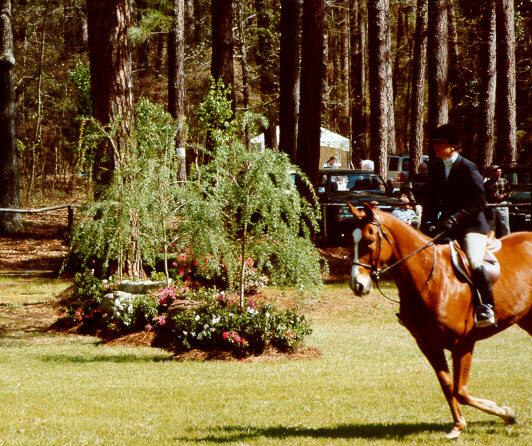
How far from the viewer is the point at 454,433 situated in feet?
30.6

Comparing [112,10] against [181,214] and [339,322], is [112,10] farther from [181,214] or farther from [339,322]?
[339,322]

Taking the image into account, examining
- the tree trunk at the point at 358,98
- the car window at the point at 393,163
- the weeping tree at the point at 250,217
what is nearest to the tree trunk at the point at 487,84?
the tree trunk at the point at 358,98

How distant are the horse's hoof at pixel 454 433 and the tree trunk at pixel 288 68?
20929 millimetres

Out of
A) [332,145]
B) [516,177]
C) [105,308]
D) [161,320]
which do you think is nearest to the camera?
[161,320]

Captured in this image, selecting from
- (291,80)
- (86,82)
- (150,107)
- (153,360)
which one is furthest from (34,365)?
(86,82)

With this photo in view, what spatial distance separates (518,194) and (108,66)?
15.3m

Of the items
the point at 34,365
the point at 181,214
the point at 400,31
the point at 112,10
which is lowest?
the point at 34,365

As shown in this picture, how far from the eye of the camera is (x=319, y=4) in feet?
85.1

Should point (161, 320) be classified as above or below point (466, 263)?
below

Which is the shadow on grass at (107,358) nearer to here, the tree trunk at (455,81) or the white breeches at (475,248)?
the white breeches at (475,248)

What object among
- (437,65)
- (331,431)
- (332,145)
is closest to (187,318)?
(331,431)

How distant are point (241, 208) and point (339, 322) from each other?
210 inches

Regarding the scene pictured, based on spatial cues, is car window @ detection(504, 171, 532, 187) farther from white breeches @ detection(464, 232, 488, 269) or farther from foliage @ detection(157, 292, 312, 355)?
white breeches @ detection(464, 232, 488, 269)

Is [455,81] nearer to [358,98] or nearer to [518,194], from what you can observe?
[358,98]
